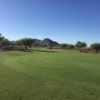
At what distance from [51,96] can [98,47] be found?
112m

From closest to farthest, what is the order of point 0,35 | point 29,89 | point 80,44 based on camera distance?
point 29,89, point 0,35, point 80,44

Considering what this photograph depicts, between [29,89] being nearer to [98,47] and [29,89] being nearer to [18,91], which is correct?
[18,91]

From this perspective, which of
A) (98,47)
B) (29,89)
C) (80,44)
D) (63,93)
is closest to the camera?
(63,93)

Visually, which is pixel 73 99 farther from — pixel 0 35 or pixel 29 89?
pixel 0 35

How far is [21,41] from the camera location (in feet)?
366

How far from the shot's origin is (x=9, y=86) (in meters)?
12.1

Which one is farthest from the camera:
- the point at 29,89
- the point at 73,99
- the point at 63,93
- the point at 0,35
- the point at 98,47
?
the point at 98,47

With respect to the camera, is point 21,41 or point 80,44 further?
point 80,44

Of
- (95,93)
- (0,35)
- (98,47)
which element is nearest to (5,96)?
(95,93)

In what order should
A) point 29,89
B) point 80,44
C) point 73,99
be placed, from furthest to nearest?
point 80,44 < point 29,89 < point 73,99

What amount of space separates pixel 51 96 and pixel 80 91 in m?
2.06

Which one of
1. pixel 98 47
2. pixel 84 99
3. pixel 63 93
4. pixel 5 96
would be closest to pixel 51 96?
pixel 63 93

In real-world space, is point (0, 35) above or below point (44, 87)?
above

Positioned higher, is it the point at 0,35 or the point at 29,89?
the point at 0,35
